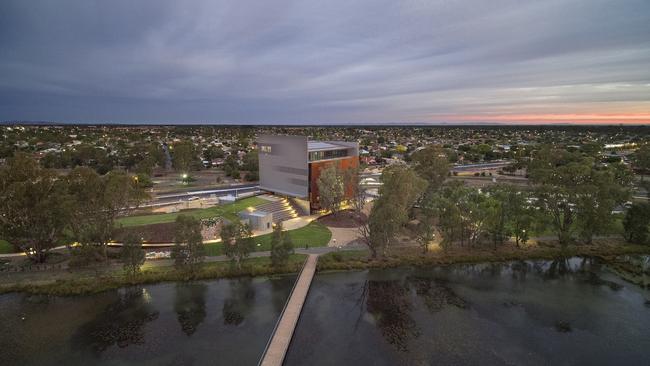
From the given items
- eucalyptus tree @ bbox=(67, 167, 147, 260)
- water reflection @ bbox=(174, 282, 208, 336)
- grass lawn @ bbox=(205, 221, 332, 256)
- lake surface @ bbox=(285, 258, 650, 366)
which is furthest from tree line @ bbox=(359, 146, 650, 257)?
eucalyptus tree @ bbox=(67, 167, 147, 260)

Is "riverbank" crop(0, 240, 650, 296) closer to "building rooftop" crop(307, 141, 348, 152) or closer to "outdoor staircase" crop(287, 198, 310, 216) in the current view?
"outdoor staircase" crop(287, 198, 310, 216)

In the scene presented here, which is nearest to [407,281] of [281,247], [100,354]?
[281,247]

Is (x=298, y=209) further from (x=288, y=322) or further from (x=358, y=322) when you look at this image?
(x=288, y=322)

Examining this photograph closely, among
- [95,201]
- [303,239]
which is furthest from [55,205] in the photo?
[303,239]

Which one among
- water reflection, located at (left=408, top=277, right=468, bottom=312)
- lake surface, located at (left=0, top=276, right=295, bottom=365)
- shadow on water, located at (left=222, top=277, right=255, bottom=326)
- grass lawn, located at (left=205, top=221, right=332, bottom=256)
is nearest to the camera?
lake surface, located at (left=0, top=276, right=295, bottom=365)

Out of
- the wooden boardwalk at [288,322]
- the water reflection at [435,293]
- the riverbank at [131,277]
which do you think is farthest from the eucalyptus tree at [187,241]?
the water reflection at [435,293]

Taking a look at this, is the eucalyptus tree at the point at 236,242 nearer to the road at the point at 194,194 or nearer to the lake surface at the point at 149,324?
the lake surface at the point at 149,324

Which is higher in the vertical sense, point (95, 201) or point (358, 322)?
point (95, 201)
